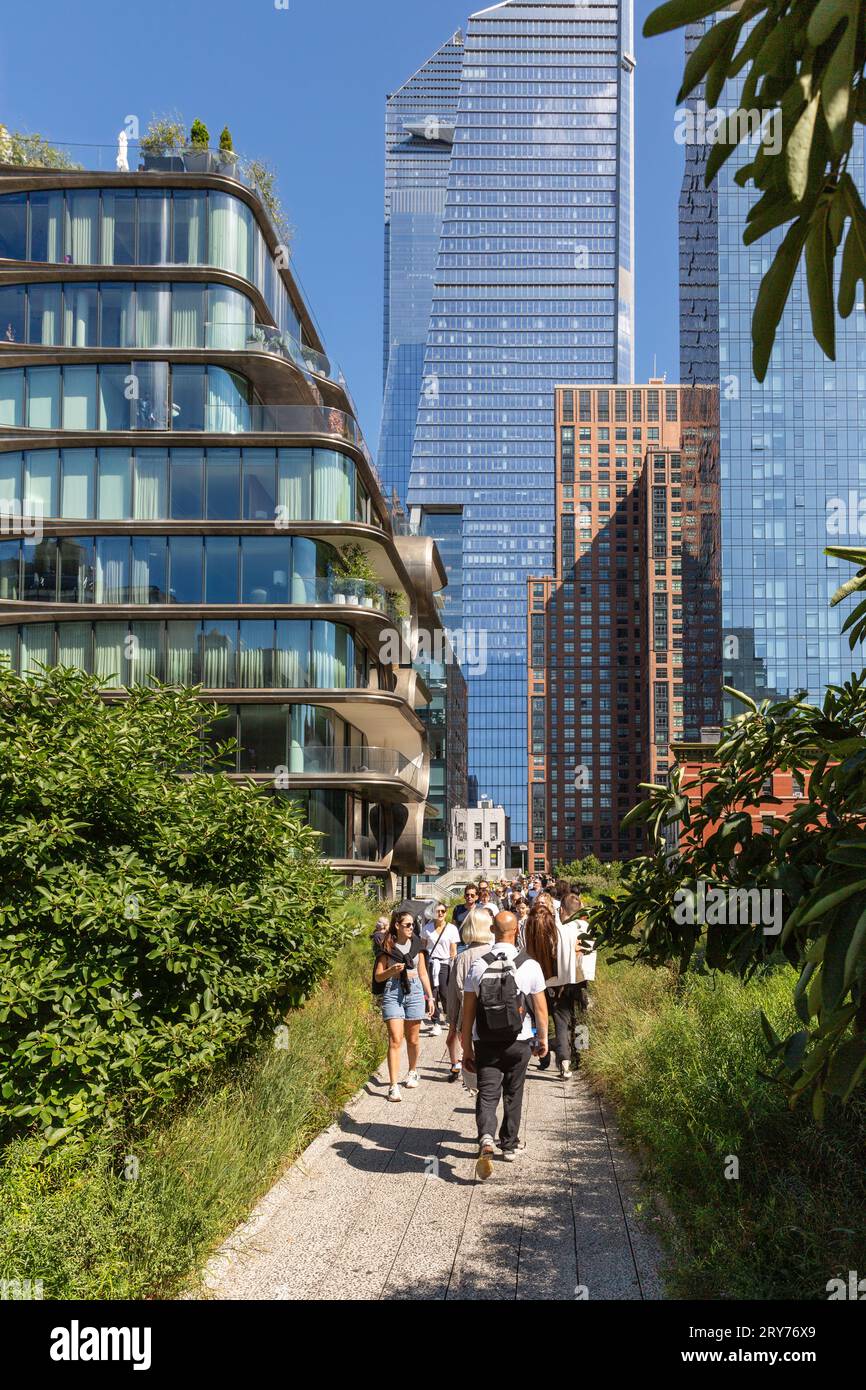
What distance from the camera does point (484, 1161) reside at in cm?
835

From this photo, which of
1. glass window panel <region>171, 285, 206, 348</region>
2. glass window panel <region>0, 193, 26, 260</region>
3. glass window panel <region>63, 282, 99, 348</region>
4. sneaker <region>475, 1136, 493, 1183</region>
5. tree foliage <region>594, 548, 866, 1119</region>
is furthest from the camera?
glass window panel <region>0, 193, 26, 260</region>

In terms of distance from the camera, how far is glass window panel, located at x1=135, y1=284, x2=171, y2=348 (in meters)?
32.8

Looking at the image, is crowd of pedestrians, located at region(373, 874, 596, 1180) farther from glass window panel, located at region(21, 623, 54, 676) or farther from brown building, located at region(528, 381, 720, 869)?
brown building, located at region(528, 381, 720, 869)

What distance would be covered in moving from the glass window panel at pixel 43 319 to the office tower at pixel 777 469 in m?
74.5

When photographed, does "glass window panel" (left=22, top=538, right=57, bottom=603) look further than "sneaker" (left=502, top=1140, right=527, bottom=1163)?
Yes

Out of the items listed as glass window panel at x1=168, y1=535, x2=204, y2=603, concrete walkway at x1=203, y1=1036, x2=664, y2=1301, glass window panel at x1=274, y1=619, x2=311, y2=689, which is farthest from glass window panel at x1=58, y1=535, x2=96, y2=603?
concrete walkway at x1=203, y1=1036, x2=664, y2=1301

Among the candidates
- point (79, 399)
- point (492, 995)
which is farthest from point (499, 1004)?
point (79, 399)

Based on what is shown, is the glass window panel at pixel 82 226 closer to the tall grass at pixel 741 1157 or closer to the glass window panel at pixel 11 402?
the glass window panel at pixel 11 402

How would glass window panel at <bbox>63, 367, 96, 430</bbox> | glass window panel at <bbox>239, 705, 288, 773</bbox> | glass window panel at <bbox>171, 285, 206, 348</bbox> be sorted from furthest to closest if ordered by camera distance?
glass window panel at <bbox>171, 285, 206, 348</bbox> < glass window panel at <bbox>63, 367, 96, 430</bbox> < glass window panel at <bbox>239, 705, 288, 773</bbox>

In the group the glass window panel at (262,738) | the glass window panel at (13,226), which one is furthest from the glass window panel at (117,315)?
the glass window panel at (262,738)

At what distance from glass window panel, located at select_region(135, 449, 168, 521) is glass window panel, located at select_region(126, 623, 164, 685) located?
291cm

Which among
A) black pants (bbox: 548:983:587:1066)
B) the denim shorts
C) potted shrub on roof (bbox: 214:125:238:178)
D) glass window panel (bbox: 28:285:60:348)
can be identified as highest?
potted shrub on roof (bbox: 214:125:238:178)

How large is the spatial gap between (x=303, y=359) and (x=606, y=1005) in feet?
84.0

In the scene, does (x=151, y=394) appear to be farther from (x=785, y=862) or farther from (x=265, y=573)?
(x=785, y=862)
